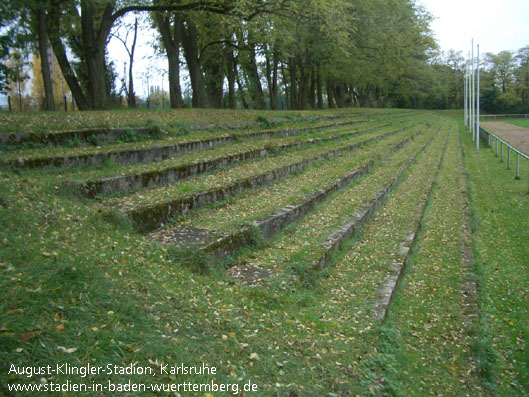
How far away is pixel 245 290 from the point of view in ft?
15.3

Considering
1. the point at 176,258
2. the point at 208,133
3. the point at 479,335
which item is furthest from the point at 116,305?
the point at 208,133

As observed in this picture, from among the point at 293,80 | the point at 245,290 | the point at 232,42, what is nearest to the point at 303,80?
the point at 293,80

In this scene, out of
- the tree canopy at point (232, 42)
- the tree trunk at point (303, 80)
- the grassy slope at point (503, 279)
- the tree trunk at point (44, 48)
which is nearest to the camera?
the grassy slope at point (503, 279)

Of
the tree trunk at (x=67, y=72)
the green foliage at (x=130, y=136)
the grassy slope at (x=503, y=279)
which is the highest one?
the tree trunk at (x=67, y=72)

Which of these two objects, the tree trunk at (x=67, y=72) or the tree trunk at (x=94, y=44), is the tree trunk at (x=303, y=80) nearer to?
the tree trunk at (x=67, y=72)

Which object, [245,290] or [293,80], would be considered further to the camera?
[293,80]

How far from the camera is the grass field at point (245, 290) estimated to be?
296 centimetres

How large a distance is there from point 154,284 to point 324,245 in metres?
3.02

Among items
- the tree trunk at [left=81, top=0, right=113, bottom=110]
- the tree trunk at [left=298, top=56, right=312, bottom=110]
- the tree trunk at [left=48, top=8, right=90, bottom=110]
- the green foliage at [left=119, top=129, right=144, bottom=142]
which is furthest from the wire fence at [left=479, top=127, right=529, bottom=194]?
the tree trunk at [left=48, top=8, right=90, bottom=110]

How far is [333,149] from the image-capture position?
14.2 meters

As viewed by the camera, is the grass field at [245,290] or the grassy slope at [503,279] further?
the grassy slope at [503,279]

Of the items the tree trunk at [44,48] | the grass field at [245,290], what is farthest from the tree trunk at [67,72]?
the grass field at [245,290]

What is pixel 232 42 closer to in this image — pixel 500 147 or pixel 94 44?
pixel 94 44

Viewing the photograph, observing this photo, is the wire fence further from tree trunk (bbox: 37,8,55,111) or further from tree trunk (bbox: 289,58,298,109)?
tree trunk (bbox: 37,8,55,111)
